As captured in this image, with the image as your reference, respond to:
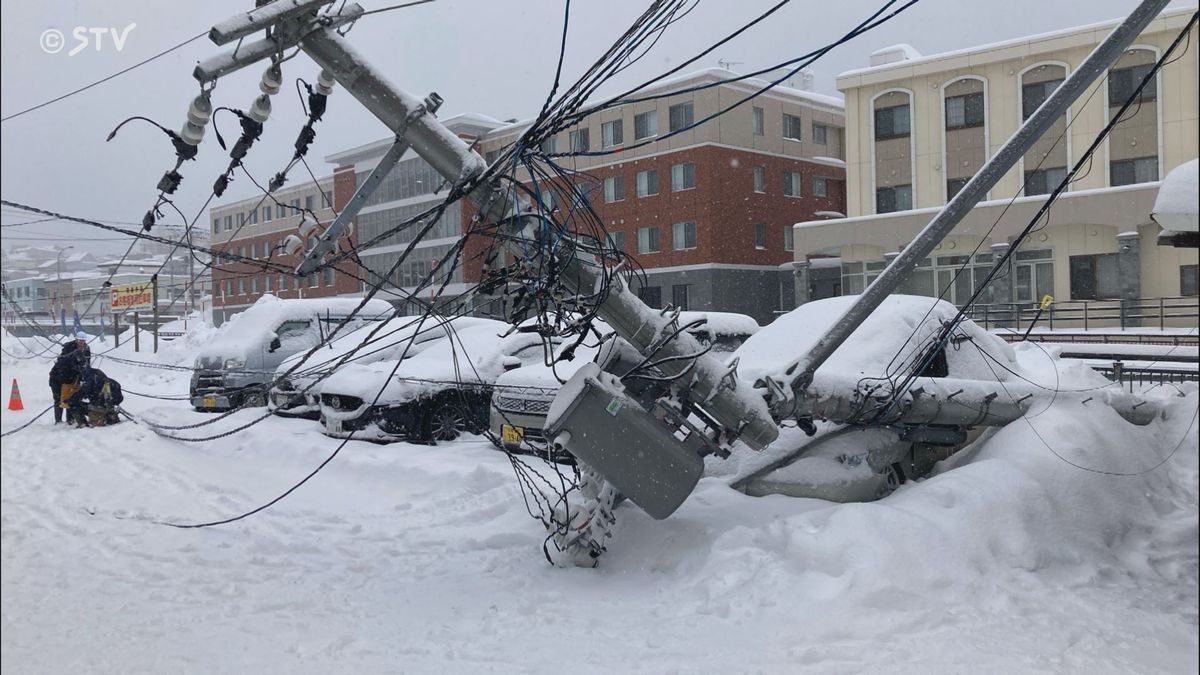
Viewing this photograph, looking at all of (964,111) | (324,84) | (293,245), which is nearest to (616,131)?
(964,111)

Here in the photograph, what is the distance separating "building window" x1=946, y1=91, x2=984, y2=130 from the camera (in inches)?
870

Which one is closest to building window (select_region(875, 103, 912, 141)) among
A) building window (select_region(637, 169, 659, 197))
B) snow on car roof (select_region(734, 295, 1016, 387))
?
building window (select_region(637, 169, 659, 197))

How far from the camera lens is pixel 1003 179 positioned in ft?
68.4

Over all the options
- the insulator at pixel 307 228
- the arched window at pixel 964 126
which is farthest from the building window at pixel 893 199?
the insulator at pixel 307 228

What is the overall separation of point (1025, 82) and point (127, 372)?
22.2 metres

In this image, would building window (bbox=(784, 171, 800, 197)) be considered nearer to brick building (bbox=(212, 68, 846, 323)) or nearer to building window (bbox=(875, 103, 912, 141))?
brick building (bbox=(212, 68, 846, 323))

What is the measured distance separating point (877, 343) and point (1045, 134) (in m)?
14.3

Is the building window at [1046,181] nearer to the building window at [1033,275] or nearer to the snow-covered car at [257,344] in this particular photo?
the building window at [1033,275]

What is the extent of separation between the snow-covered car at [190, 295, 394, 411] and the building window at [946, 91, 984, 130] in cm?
1566

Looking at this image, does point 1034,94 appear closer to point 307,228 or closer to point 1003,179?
point 1003,179

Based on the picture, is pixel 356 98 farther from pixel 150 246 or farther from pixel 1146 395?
pixel 1146 395

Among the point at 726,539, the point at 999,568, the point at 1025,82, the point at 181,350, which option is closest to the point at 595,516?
the point at 726,539

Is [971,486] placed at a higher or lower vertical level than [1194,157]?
lower

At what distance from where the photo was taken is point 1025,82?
20578mm
